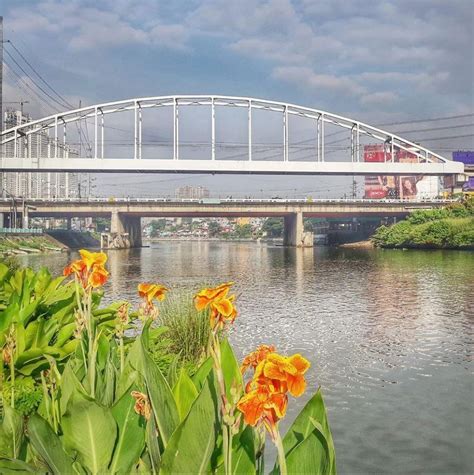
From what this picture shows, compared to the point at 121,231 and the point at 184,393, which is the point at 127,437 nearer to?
the point at 184,393

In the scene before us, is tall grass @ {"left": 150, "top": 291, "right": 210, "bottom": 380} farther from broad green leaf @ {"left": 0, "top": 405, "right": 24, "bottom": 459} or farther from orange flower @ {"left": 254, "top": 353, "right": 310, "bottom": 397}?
orange flower @ {"left": 254, "top": 353, "right": 310, "bottom": 397}

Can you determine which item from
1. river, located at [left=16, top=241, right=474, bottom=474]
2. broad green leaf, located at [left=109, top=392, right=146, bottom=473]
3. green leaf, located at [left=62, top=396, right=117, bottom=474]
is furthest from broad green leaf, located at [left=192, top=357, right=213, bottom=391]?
river, located at [left=16, top=241, right=474, bottom=474]

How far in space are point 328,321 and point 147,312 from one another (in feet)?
48.6

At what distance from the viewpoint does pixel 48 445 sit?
348cm

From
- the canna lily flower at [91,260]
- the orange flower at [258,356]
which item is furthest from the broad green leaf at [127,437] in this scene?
the canna lily flower at [91,260]

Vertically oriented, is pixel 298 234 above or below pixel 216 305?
below

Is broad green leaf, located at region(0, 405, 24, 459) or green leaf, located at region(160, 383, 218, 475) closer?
green leaf, located at region(160, 383, 218, 475)

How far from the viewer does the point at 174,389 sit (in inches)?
158

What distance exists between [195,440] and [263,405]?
32.6 inches

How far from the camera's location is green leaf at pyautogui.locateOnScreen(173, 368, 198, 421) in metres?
3.95

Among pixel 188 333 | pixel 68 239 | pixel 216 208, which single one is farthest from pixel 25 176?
pixel 188 333

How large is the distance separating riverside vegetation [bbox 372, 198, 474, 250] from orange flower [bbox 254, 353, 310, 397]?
71778 millimetres

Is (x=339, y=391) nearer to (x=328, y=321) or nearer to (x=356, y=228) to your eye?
(x=328, y=321)

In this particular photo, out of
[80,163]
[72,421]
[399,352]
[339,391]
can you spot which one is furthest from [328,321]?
[80,163]
